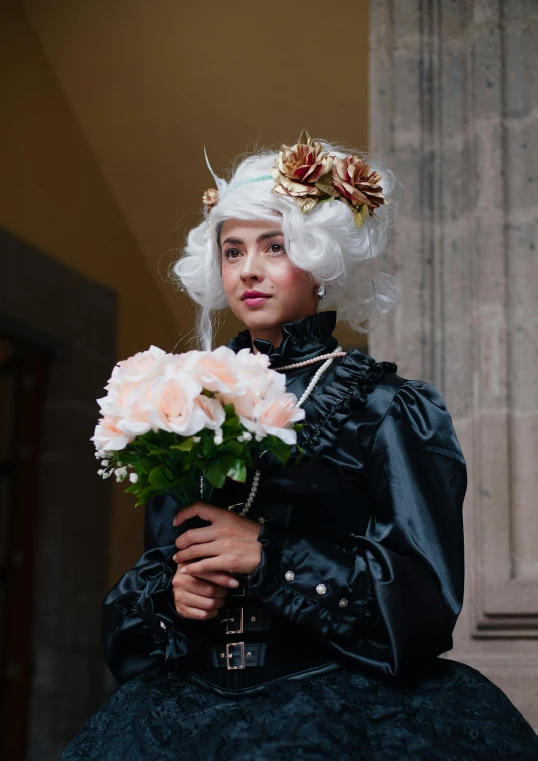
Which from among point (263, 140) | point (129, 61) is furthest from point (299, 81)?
point (129, 61)

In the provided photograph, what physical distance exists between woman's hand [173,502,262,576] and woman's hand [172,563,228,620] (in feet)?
0.07

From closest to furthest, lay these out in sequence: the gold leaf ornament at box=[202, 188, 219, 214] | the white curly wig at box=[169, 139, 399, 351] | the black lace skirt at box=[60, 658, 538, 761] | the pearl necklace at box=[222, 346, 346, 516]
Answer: the black lace skirt at box=[60, 658, 538, 761] → the pearl necklace at box=[222, 346, 346, 516] → the white curly wig at box=[169, 139, 399, 351] → the gold leaf ornament at box=[202, 188, 219, 214]

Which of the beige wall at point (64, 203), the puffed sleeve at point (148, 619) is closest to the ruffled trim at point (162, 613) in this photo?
the puffed sleeve at point (148, 619)

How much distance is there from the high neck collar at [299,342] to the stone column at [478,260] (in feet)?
2.81

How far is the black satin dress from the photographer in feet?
5.08

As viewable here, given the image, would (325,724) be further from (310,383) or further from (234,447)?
(310,383)

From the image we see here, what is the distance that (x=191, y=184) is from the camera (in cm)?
532

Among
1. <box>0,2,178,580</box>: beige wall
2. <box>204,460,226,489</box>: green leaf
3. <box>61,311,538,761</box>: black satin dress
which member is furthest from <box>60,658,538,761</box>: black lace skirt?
<box>0,2,178,580</box>: beige wall

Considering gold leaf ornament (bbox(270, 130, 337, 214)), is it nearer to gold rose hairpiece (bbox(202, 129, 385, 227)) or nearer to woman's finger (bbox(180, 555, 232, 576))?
gold rose hairpiece (bbox(202, 129, 385, 227))

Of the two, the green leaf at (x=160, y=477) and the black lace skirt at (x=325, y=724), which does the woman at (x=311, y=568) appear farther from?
the green leaf at (x=160, y=477)

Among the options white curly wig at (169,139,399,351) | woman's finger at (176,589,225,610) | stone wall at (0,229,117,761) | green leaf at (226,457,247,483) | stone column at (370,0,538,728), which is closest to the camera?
green leaf at (226,457,247,483)

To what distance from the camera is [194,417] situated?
1.57 m

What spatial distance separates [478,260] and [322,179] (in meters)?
0.98

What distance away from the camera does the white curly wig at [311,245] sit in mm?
1947
